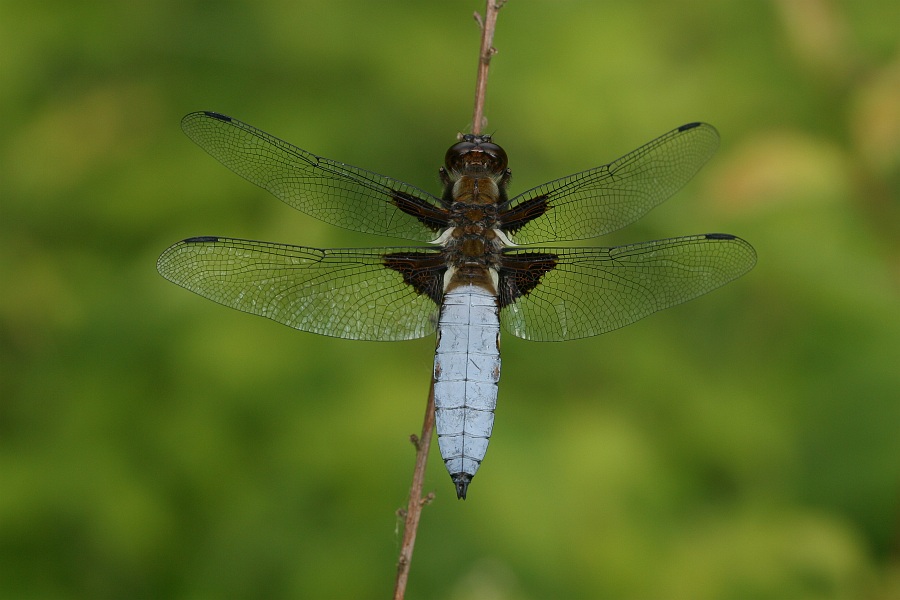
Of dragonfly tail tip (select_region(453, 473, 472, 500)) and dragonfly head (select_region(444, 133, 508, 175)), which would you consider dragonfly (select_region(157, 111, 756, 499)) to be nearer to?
dragonfly head (select_region(444, 133, 508, 175))

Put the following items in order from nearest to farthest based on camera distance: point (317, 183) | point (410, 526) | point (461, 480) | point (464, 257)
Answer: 1. point (410, 526)
2. point (461, 480)
3. point (464, 257)
4. point (317, 183)

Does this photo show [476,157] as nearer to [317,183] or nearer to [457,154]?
[457,154]

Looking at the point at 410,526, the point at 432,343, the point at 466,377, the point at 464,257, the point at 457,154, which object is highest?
the point at 457,154

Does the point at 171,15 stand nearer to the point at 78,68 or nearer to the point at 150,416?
the point at 78,68

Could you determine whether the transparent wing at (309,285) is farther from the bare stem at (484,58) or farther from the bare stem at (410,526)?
the bare stem at (410,526)

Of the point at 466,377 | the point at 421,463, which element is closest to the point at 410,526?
the point at 421,463

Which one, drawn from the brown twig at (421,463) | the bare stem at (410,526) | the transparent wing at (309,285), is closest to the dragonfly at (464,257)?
the transparent wing at (309,285)

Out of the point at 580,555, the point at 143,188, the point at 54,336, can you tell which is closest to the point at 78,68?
the point at 143,188
